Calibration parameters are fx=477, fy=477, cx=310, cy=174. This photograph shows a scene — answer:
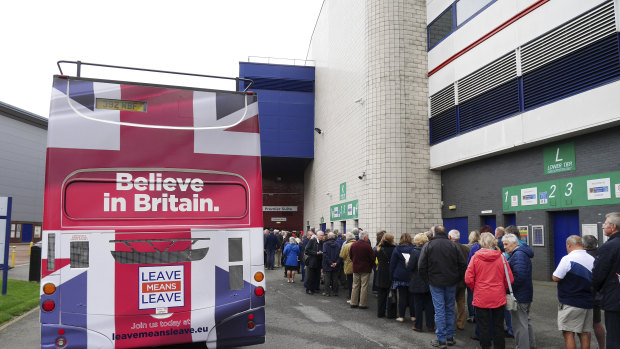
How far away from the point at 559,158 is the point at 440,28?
8038 mm

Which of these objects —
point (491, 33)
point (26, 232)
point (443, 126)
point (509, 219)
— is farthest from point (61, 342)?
point (26, 232)

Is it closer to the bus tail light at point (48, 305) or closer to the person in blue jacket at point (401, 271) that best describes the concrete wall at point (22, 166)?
the person in blue jacket at point (401, 271)

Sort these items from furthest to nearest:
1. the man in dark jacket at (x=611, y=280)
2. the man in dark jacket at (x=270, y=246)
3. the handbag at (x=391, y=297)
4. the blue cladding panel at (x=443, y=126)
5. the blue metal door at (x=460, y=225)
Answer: the man in dark jacket at (x=270, y=246) → the blue cladding panel at (x=443, y=126) → the blue metal door at (x=460, y=225) → the handbag at (x=391, y=297) → the man in dark jacket at (x=611, y=280)

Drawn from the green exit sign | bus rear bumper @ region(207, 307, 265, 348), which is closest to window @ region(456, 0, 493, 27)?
the green exit sign

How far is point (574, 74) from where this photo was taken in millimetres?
11789

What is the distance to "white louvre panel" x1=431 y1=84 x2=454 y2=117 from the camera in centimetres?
1766

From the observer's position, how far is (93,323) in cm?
506

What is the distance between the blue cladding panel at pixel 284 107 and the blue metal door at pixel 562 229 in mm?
21129

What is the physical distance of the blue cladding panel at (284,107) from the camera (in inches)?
1282

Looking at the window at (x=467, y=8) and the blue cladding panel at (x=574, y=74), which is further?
the window at (x=467, y=8)

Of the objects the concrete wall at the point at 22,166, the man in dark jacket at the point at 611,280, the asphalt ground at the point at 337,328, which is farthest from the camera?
the concrete wall at the point at 22,166

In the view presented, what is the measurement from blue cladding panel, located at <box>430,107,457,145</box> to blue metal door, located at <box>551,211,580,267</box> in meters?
5.46

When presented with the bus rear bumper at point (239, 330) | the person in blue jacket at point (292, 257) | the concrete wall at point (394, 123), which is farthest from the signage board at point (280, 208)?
the bus rear bumper at point (239, 330)

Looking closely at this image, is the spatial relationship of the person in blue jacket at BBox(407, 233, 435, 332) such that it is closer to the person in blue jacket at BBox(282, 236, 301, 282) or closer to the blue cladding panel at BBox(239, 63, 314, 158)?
the person in blue jacket at BBox(282, 236, 301, 282)
